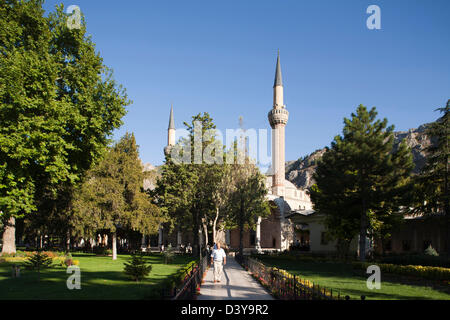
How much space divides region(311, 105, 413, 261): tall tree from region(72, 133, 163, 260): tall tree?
14.3 meters

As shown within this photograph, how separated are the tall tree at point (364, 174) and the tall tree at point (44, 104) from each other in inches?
591

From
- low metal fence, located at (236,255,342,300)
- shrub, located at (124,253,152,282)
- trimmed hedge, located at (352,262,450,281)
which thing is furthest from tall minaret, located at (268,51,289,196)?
shrub, located at (124,253,152,282)

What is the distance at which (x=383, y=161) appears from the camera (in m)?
23.9

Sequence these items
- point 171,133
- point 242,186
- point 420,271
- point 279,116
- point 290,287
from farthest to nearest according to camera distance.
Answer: point 171,133, point 279,116, point 242,186, point 420,271, point 290,287

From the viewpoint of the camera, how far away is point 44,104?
1762 centimetres

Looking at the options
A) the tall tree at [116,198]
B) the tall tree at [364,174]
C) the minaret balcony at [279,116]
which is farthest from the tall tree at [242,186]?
the minaret balcony at [279,116]

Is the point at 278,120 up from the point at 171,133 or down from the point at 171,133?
down

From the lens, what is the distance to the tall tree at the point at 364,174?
24125mm

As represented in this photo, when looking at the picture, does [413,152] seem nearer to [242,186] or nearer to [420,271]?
[242,186]

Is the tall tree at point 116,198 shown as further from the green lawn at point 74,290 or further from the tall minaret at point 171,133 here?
the tall minaret at point 171,133

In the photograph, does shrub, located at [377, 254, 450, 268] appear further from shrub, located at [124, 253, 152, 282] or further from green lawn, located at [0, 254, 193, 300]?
shrub, located at [124, 253, 152, 282]

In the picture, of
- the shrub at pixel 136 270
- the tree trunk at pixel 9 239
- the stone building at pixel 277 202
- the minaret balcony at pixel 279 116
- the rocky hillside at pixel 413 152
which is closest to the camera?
the shrub at pixel 136 270

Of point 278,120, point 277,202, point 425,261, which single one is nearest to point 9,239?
point 425,261

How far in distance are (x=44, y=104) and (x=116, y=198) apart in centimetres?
1161
